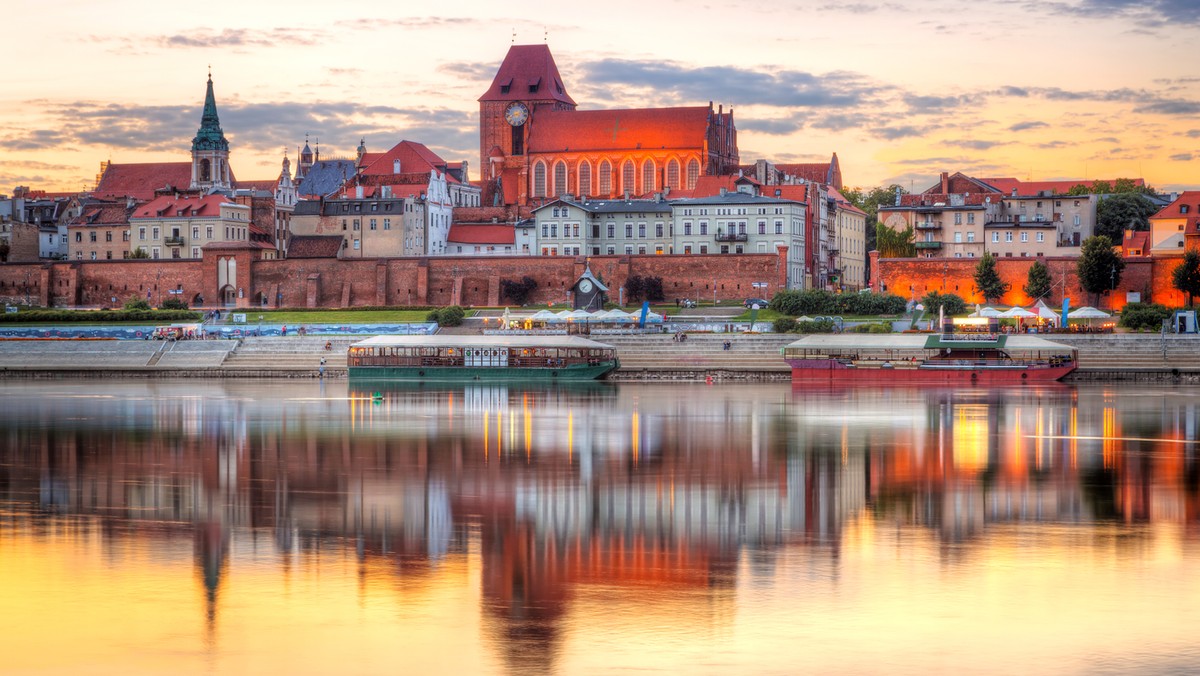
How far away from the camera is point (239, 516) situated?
18203 mm

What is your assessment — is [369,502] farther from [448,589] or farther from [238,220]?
[238,220]

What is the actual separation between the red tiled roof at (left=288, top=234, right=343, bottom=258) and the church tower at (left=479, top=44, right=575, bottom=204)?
77.3 ft

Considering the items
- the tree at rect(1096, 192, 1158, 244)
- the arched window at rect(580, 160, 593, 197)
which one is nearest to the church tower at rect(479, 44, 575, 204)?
the arched window at rect(580, 160, 593, 197)

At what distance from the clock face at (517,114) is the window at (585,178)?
6438mm

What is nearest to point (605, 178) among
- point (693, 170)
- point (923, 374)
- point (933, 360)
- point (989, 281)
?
point (693, 170)

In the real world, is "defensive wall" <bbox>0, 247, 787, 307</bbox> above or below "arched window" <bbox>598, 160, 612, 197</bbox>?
below

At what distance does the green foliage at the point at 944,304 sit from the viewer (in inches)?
2653

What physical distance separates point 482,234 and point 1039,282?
35833 mm

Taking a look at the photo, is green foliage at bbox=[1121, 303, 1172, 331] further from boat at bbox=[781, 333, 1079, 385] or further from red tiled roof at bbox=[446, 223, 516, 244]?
red tiled roof at bbox=[446, 223, 516, 244]

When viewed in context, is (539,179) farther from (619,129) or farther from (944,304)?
(944,304)

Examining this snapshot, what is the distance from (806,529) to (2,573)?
875 cm

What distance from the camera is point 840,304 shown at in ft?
218

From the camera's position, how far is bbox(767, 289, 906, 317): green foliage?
66.2 meters

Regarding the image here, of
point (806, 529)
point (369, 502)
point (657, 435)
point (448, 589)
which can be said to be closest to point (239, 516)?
point (369, 502)
